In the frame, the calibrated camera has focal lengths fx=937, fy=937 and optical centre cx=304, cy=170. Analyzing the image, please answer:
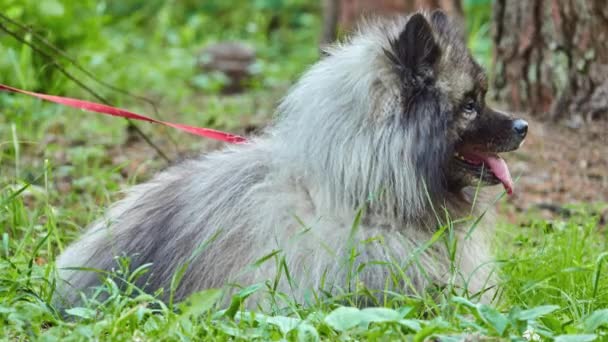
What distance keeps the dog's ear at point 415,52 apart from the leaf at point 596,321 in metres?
1.08

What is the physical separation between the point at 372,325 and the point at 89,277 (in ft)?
4.24

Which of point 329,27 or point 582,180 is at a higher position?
point 329,27

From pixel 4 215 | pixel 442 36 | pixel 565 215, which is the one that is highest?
pixel 442 36

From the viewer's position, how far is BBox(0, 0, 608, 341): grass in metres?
2.82

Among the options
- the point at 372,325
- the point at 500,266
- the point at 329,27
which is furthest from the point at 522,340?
the point at 329,27

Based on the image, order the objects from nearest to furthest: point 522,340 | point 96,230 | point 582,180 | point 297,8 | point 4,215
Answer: point 522,340
point 96,230
point 4,215
point 582,180
point 297,8

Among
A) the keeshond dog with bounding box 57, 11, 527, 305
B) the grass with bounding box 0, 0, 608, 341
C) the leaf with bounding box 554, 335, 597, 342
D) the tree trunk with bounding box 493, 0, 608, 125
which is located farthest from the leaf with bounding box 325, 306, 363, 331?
the tree trunk with bounding box 493, 0, 608, 125

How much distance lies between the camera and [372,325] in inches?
116

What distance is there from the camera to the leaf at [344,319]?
279 centimetres

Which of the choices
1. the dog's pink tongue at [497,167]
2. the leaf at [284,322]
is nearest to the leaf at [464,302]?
the leaf at [284,322]

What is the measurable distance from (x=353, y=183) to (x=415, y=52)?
535 mm

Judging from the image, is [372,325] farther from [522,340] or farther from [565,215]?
[565,215]

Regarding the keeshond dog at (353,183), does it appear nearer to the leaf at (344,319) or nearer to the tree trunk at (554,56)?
the leaf at (344,319)

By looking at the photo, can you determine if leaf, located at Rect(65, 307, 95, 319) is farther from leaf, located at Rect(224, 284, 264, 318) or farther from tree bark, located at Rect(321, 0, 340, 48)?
tree bark, located at Rect(321, 0, 340, 48)
